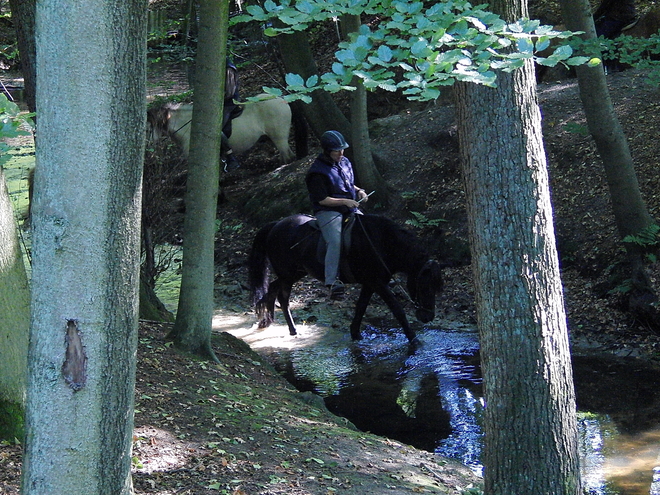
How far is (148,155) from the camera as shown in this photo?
1019 centimetres

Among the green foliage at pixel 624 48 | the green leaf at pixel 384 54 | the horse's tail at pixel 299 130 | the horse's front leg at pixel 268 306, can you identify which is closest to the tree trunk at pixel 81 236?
the green leaf at pixel 384 54

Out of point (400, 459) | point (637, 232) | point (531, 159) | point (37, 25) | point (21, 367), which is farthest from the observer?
point (637, 232)

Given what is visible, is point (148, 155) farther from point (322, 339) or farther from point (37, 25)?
point (37, 25)

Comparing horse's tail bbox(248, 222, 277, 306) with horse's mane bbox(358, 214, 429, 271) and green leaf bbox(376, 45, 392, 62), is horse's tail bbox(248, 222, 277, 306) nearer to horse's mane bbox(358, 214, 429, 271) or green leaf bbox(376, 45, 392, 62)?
horse's mane bbox(358, 214, 429, 271)

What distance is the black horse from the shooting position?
1091 centimetres

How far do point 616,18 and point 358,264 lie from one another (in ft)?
31.3

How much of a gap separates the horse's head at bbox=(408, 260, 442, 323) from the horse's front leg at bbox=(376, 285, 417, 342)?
248 millimetres

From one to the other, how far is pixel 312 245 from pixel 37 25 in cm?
856

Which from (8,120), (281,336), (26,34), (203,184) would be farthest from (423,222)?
(8,120)

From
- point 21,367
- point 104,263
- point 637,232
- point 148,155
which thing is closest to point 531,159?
point 104,263

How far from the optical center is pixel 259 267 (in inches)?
476

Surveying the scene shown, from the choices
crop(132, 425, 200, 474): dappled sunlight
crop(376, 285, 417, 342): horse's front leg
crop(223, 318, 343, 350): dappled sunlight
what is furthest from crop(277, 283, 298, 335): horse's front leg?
crop(132, 425, 200, 474): dappled sunlight

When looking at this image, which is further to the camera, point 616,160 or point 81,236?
point 616,160

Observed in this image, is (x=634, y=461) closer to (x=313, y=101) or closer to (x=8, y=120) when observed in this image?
(x=8, y=120)
